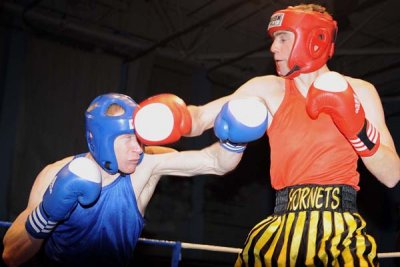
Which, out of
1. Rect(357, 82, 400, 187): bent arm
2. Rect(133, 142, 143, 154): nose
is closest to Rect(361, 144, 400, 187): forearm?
Rect(357, 82, 400, 187): bent arm

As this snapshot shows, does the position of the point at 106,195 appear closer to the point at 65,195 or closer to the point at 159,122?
the point at 65,195

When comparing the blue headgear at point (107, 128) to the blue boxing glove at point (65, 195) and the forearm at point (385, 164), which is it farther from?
the forearm at point (385, 164)

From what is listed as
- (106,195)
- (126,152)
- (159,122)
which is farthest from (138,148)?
(159,122)

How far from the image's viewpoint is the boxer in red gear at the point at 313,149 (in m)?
1.80

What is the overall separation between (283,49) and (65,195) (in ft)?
3.44

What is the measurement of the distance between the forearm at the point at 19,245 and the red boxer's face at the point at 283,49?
1.21 meters

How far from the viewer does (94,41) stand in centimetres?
677

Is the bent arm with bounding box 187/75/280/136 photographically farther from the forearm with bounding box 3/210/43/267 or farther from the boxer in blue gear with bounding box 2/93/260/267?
the forearm with bounding box 3/210/43/267

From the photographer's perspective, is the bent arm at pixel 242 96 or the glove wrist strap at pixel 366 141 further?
the bent arm at pixel 242 96

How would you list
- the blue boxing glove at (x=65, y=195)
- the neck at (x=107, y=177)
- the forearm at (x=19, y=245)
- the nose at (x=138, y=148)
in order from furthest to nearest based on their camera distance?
1. the neck at (x=107, y=177)
2. the nose at (x=138, y=148)
3. the forearm at (x=19, y=245)
4. the blue boxing glove at (x=65, y=195)

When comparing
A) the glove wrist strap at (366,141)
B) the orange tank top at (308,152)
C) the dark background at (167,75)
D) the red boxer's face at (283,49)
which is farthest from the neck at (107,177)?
the dark background at (167,75)

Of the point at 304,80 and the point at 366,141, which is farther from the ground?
the point at 304,80

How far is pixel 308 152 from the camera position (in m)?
1.96

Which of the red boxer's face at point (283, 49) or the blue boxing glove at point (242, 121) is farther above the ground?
the red boxer's face at point (283, 49)
